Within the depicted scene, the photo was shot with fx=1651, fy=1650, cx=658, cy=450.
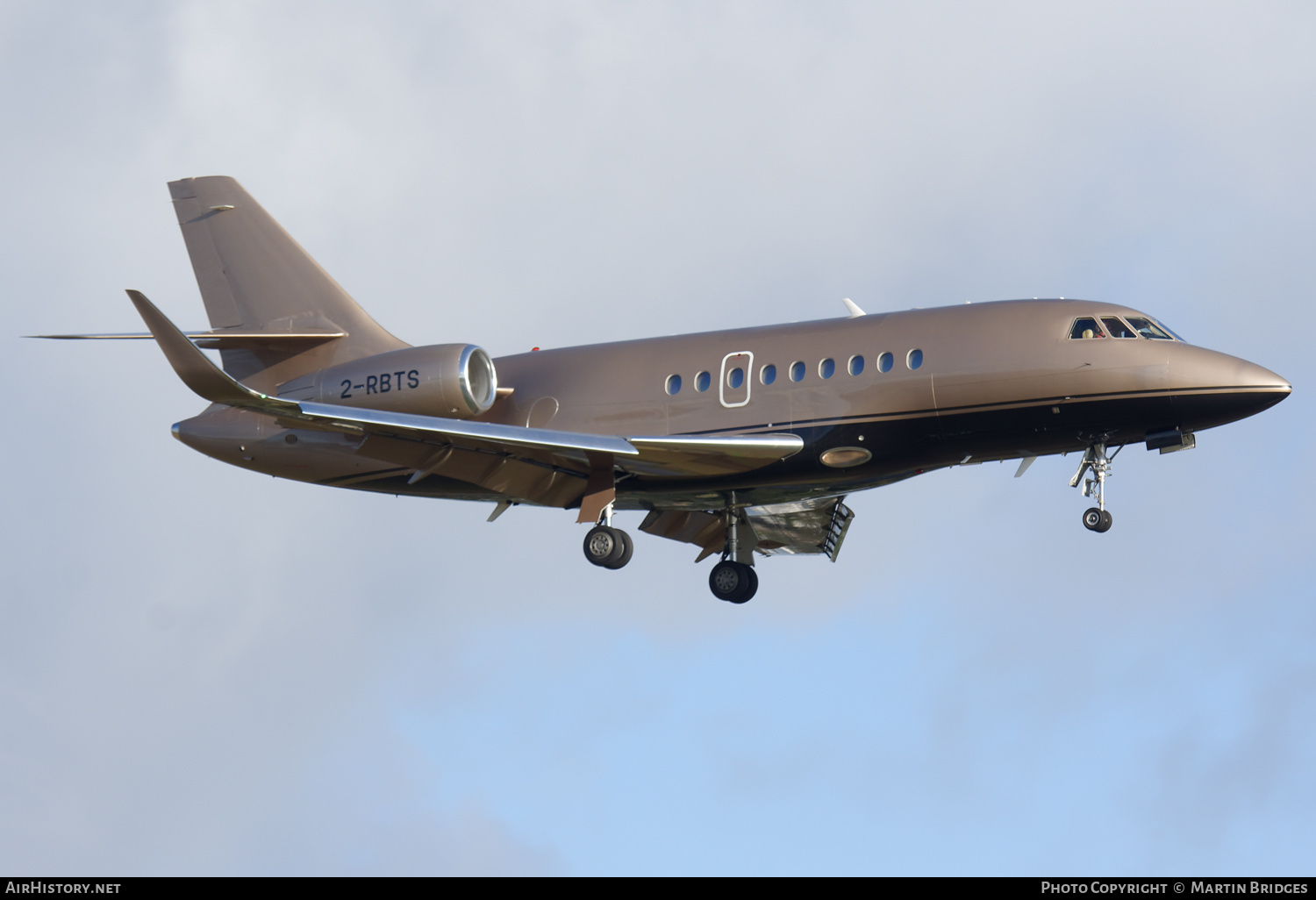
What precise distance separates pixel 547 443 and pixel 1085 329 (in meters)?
8.90

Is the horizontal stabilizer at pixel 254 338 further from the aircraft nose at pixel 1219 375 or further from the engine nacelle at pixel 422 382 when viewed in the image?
the aircraft nose at pixel 1219 375

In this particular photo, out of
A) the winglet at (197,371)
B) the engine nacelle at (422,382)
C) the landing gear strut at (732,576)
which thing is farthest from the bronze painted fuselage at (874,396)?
the winglet at (197,371)

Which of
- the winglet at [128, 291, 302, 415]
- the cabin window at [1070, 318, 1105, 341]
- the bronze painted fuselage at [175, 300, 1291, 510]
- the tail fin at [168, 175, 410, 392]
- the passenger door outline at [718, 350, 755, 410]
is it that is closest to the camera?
the winglet at [128, 291, 302, 415]

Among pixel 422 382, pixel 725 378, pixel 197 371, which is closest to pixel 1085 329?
pixel 725 378

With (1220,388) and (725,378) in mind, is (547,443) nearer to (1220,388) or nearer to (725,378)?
(725,378)

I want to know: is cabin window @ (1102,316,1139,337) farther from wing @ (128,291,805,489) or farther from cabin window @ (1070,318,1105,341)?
wing @ (128,291,805,489)

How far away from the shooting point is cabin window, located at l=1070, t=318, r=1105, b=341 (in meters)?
26.4

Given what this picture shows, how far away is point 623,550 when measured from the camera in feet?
93.0

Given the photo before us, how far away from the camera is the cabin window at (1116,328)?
2645 centimetres

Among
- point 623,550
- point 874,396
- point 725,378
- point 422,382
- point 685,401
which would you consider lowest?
point 623,550

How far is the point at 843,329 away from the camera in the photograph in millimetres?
27797

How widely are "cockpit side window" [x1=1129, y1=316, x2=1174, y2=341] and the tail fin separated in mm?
13948

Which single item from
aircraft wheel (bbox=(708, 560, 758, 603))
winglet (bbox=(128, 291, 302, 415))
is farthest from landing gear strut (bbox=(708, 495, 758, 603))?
winglet (bbox=(128, 291, 302, 415))

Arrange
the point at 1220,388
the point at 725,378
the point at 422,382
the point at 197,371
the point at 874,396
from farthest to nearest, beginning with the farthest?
the point at 422,382
the point at 725,378
the point at 874,396
the point at 1220,388
the point at 197,371
